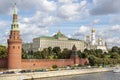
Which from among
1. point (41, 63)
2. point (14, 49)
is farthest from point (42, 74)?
point (41, 63)

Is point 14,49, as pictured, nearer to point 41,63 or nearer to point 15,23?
point 15,23

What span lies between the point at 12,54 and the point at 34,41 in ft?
305

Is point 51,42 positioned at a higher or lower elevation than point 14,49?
higher

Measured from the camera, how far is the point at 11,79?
152 ft

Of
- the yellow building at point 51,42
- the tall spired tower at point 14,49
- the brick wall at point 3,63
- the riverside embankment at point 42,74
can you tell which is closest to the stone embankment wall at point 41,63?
the brick wall at point 3,63

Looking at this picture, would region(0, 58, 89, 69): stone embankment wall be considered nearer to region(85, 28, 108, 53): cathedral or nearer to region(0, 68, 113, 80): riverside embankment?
region(0, 68, 113, 80): riverside embankment

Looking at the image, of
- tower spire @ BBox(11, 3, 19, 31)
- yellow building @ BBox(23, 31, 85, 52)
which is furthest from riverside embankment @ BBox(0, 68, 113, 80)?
yellow building @ BBox(23, 31, 85, 52)

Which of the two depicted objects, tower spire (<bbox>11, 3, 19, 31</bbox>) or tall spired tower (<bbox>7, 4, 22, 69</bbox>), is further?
tall spired tower (<bbox>7, 4, 22, 69</bbox>)

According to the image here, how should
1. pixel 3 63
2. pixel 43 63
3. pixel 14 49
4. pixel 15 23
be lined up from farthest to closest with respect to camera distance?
1. pixel 43 63
2. pixel 3 63
3. pixel 14 49
4. pixel 15 23

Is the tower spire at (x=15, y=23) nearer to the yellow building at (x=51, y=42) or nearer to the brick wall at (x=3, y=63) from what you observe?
the brick wall at (x=3, y=63)

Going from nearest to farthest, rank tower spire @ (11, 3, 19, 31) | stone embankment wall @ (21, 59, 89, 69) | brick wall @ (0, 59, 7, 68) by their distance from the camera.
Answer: tower spire @ (11, 3, 19, 31), brick wall @ (0, 59, 7, 68), stone embankment wall @ (21, 59, 89, 69)

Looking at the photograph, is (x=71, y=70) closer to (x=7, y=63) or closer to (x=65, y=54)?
(x=7, y=63)

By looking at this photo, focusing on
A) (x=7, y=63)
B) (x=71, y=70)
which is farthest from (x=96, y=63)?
(x=7, y=63)

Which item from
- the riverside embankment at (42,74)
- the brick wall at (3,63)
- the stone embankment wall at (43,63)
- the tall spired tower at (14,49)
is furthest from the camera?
the stone embankment wall at (43,63)
